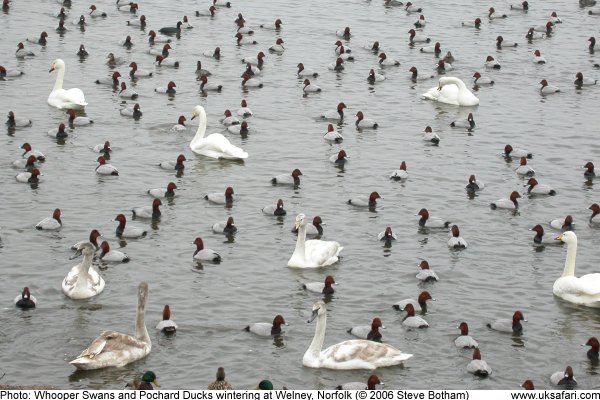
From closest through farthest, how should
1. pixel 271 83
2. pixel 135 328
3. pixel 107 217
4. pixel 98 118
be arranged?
pixel 135 328 → pixel 107 217 → pixel 98 118 → pixel 271 83

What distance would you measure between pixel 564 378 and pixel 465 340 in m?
2.47

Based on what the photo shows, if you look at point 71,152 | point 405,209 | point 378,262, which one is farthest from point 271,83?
point 378,262

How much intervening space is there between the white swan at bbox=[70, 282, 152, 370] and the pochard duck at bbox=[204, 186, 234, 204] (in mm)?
10091

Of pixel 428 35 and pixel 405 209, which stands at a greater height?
pixel 428 35

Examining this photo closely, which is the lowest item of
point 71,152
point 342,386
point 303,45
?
point 342,386

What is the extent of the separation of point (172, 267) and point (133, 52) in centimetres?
2366

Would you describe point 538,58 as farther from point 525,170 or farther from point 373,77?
point 525,170

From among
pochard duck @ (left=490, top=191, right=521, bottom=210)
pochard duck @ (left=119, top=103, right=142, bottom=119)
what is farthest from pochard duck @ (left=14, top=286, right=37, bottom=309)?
pochard duck @ (left=119, top=103, right=142, bottom=119)

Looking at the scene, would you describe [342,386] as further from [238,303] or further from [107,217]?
[107,217]

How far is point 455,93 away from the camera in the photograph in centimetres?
4856

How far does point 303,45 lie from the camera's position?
5731 centimetres

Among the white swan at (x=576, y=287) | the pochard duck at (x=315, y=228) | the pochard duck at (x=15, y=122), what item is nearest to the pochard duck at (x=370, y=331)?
the white swan at (x=576, y=287)

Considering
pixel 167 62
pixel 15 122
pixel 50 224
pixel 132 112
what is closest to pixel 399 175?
pixel 132 112

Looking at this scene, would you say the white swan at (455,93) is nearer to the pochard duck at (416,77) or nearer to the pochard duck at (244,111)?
the pochard duck at (416,77)
